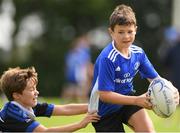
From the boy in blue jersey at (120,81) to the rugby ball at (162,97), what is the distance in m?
0.09

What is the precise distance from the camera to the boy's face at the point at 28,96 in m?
9.90

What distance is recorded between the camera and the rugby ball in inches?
396

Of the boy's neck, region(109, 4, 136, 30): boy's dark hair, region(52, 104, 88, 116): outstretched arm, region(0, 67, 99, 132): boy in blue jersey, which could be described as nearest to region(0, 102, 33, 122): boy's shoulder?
region(0, 67, 99, 132): boy in blue jersey

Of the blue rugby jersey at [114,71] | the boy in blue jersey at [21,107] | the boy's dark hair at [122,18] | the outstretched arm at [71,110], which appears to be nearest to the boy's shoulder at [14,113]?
the boy in blue jersey at [21,107]

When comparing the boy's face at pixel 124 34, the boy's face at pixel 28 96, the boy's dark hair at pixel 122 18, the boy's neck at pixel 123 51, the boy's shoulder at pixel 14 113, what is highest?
the boy's dark hair at pixel 122 18

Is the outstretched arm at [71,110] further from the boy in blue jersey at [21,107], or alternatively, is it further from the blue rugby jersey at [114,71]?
the boy in blue jersey at [21,107]

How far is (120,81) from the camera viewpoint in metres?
10.3

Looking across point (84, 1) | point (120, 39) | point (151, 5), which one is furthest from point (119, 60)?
point (84, 1)

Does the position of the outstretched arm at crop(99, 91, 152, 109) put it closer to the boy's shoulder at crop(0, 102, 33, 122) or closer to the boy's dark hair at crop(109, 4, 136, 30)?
the boy's dark hair at crop(109, 4, 136, 30)

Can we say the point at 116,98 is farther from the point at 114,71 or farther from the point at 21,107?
the point at 21,107

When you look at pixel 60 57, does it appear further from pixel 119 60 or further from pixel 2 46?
pixel 119 60

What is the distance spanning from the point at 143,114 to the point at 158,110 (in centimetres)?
29

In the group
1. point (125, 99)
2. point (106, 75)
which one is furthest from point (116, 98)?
point (106, 75)

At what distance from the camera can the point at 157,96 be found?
33.0ft
